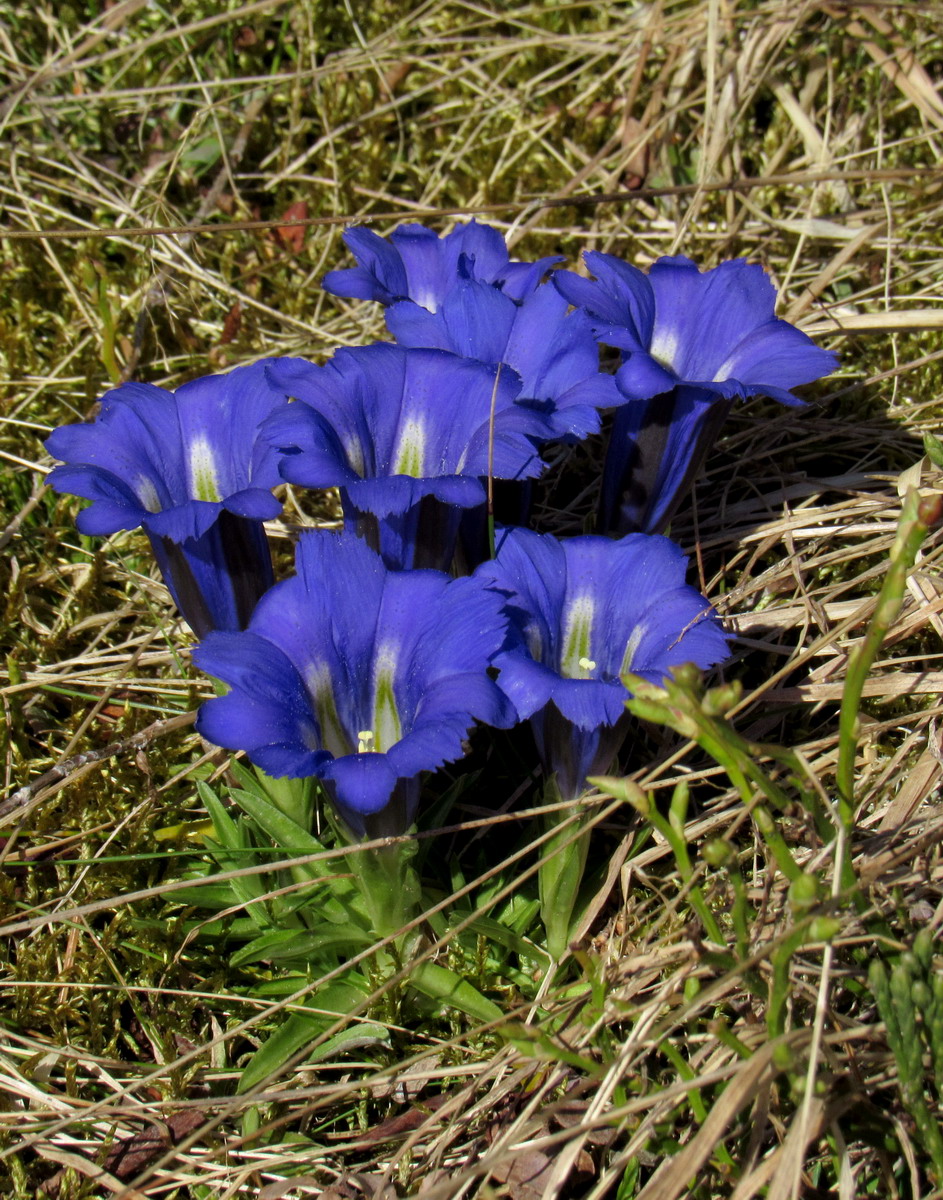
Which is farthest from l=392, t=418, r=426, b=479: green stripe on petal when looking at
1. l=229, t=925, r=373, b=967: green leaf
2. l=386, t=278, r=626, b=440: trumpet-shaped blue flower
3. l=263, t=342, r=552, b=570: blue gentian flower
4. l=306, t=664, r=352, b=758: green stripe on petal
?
l=229, t=925, r=373, b=967: green leaf

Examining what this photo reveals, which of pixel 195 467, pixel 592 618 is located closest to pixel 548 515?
pixel 592 618

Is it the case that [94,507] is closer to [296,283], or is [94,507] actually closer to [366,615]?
[366,615]

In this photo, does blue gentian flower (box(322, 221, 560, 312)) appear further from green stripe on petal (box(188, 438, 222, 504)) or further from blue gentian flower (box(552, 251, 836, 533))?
green stripe on petal (box(188, 438, 222, 504))

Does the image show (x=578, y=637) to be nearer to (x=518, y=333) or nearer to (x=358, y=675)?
(x=358, y=675)

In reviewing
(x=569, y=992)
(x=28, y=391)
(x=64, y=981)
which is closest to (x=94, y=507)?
(x=64, y=981)

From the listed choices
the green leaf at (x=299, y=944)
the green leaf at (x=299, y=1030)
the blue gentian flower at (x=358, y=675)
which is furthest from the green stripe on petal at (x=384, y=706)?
the green leaf at (x=299, y=1030)

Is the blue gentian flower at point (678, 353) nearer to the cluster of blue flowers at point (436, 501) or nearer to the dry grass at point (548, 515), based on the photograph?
the cluster of blue flowers at point (436, 501)
